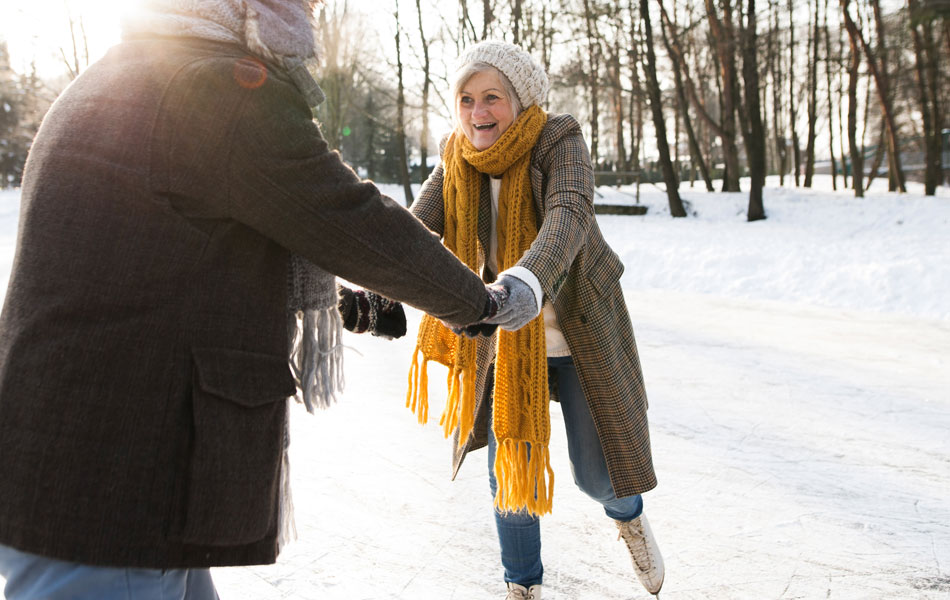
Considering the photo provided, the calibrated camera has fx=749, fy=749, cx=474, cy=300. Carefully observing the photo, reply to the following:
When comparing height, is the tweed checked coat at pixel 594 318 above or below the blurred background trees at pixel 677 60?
below

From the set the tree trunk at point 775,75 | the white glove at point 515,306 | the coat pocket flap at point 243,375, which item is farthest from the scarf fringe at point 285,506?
the tree trunk at point 775,75

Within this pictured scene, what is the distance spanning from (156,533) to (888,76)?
2070 centimetres

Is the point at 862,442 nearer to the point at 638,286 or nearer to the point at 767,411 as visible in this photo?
the point at 767,411

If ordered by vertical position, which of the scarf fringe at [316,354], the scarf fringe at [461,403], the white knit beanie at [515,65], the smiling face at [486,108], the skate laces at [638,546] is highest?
the white knit beanie at [515,65]

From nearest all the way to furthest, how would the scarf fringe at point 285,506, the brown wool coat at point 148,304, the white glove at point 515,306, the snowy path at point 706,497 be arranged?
the brown wool coat at point 148,304 → the scarf fringe at point 285,506 → the white glove at point 515,306 → the snowy path at point 706,497

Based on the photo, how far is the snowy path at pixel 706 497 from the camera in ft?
8.59

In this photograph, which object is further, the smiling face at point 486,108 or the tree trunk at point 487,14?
the tree trunk at point 487,14

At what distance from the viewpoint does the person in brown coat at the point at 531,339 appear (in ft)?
7.32

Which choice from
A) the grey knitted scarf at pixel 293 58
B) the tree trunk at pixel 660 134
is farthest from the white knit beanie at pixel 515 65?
the tree trunk at pixel 660 134

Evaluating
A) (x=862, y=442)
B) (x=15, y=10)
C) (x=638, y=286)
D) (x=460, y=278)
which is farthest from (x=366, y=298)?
(x=15, y=10)

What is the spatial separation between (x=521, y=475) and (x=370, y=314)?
731 mm

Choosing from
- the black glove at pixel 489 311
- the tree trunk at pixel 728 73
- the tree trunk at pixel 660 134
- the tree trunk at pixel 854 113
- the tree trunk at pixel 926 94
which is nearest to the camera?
the black glove at pixel 489 311

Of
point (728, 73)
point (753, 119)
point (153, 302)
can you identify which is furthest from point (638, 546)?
point (728, 73)

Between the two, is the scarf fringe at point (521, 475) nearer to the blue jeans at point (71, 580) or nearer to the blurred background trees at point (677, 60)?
the blue jeans at point (71, 580)
